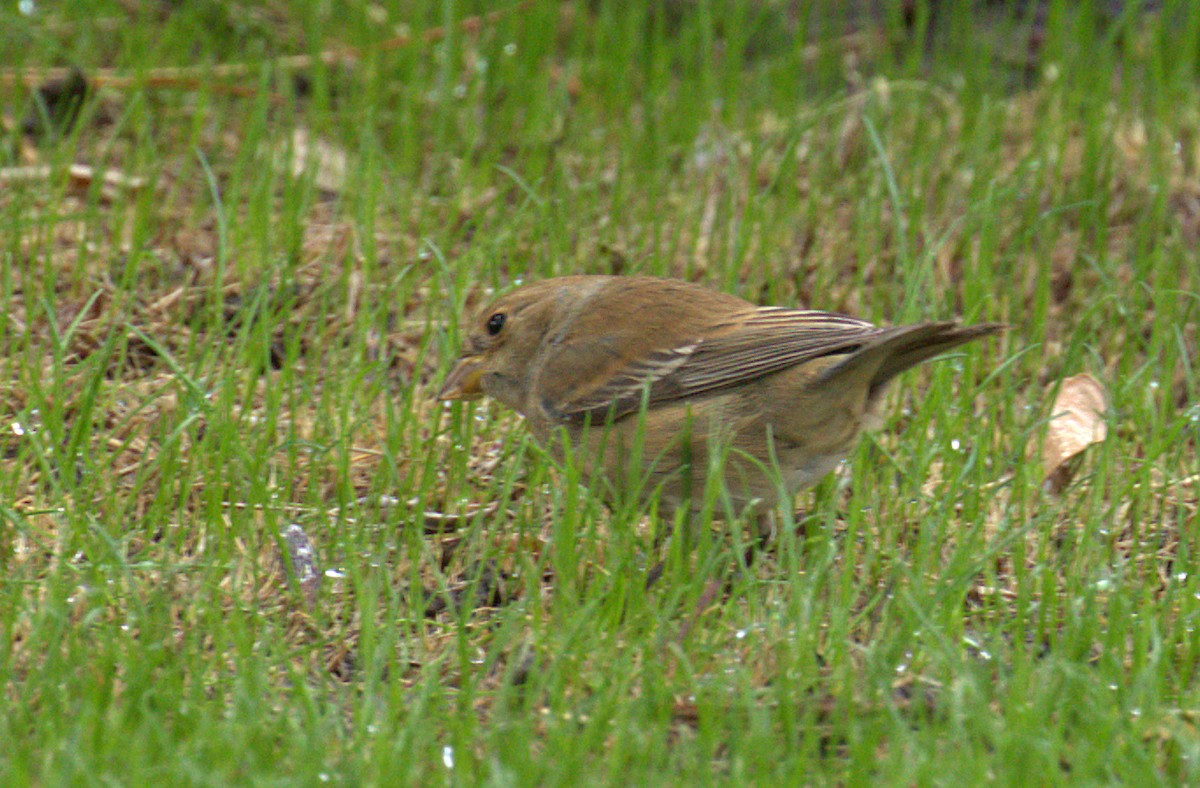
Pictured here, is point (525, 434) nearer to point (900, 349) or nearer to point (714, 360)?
point (714, 360)

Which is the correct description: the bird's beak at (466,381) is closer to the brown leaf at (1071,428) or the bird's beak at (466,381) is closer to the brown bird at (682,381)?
the brown bird at (682,381)

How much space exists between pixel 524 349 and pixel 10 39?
3221 mm

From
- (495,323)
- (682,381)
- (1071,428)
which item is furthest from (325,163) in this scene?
(1071,428)

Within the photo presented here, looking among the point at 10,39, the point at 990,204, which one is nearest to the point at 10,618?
the point at 990,204

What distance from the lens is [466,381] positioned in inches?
154

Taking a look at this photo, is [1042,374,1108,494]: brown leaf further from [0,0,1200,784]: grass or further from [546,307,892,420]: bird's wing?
[546,307,892,420]: bird's wing

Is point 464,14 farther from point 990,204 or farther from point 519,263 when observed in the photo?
point 990,204

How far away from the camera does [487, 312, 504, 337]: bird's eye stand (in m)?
3.94

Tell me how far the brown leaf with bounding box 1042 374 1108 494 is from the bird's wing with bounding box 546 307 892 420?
2.58 ft

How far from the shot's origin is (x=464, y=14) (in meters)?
6.57

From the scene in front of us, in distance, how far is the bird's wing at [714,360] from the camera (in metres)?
3.62

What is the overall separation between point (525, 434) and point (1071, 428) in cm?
141

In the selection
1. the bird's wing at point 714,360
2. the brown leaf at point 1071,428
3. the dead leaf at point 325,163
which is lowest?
the brown leaf at point 1071,428

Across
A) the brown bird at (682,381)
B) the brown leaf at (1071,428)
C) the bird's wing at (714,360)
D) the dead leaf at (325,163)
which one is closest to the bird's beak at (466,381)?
the brown bird at (682,381)
